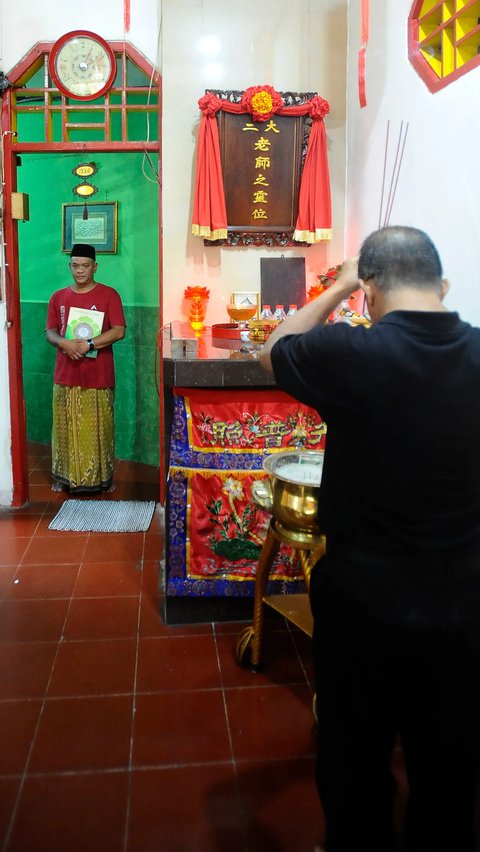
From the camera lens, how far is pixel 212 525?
2.85m

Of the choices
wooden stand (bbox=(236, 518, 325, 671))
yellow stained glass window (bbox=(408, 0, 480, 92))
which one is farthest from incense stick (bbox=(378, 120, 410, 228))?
wooden stand (bbox=(236, 518, 325, 671))

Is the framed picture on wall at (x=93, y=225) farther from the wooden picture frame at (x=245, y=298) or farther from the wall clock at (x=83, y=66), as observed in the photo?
the wooden picture frame at (x=245, y=298)

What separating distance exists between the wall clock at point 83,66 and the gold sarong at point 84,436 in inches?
70.5

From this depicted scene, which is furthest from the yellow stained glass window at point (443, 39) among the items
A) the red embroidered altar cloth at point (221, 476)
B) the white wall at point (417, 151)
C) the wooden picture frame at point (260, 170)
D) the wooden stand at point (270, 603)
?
the wooden stand at point (270, 603)

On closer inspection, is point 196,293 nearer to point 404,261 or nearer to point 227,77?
point 227,77

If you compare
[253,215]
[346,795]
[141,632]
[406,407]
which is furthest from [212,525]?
[253,215]

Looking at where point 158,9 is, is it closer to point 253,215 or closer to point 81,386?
point 253,215

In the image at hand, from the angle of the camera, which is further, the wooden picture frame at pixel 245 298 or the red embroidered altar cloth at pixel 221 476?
the wooden picture frame at pixel 245 298

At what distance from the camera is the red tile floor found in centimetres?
184

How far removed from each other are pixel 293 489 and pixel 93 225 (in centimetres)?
390

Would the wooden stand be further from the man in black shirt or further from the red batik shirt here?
the red batik shirt

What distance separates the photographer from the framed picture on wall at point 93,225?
5.33m

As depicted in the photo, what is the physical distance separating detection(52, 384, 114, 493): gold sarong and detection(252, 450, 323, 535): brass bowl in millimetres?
2445

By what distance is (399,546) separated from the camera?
125 centimetres
